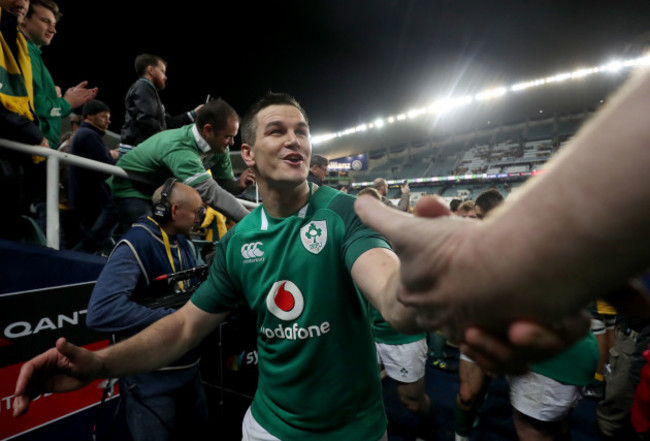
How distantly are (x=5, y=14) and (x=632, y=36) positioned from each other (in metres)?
25.1

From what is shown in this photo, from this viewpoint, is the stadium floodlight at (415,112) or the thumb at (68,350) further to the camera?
the stadium floodlight at (415,112)

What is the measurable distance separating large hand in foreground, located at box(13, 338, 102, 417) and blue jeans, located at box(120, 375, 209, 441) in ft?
3.41

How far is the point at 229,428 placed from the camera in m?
2.61

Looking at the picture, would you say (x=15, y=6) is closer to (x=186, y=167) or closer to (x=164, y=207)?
(x=186, y=167)

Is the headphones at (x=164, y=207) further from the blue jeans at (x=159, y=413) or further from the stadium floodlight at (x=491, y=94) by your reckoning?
the stadium floodlight at (x=491, y=94)

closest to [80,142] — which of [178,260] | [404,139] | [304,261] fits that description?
[178,260]

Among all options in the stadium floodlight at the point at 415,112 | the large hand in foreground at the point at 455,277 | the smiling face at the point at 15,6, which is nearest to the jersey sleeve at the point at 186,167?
the smiling face at the point at 15,6

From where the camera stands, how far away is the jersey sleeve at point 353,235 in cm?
115

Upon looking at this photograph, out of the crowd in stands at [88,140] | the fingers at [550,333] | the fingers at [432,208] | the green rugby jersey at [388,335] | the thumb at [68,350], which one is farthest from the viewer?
the green rugby jersey at [388,335]

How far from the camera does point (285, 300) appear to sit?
1.43 m

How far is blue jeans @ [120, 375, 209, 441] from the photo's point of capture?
196 cm

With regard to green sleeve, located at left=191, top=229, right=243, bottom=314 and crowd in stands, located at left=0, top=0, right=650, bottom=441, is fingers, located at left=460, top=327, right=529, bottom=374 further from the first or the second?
green sleeve, located at left=191, top=229, right=243, bottom=314

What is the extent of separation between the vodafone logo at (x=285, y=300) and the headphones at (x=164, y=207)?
125cm

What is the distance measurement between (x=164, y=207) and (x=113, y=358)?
1203mm
